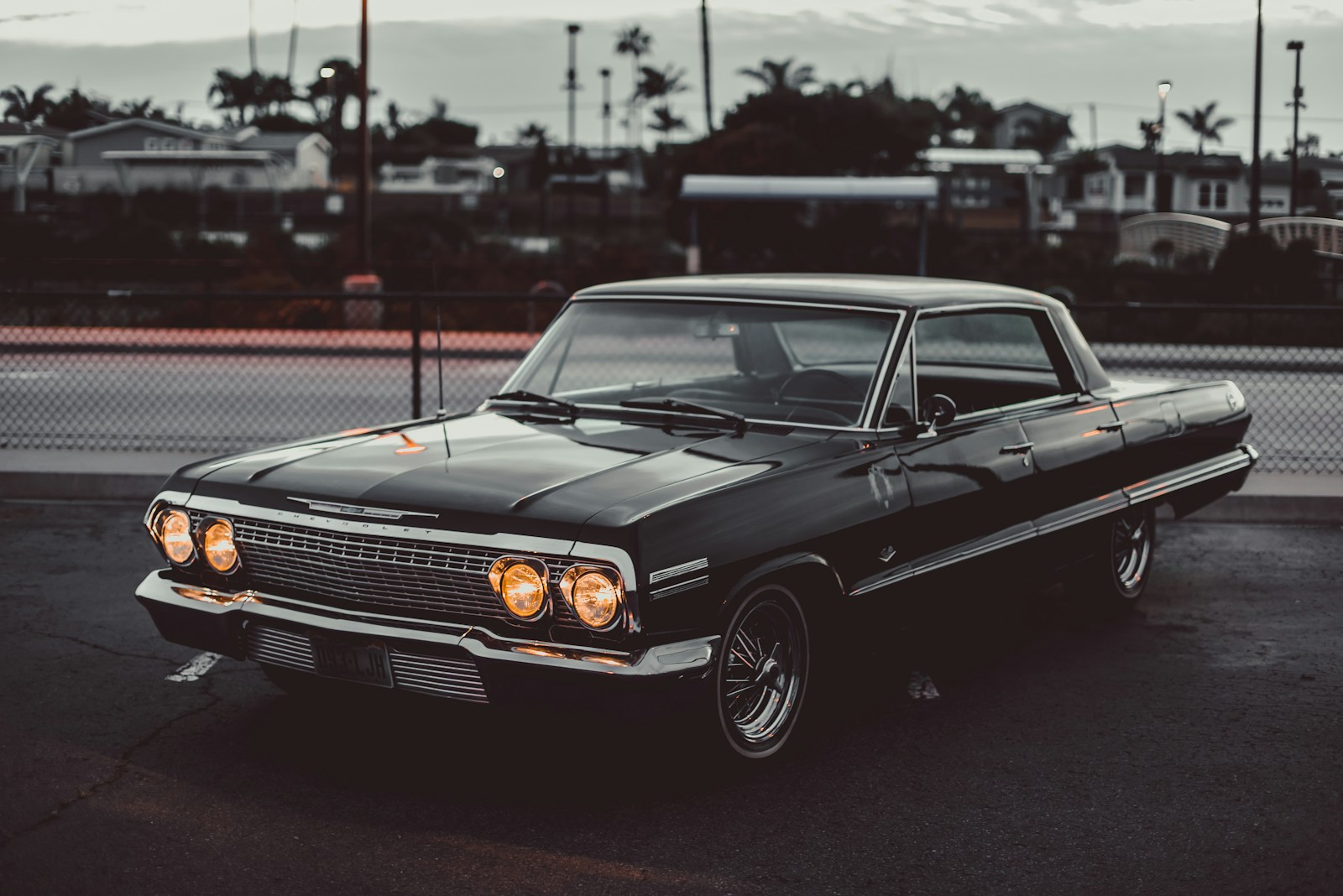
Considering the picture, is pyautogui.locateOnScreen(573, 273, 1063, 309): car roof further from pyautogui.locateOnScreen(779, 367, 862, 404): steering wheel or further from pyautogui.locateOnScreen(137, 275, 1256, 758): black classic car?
pyautogui.locateOnScreen(779, 367, 862, 404): steering wheel

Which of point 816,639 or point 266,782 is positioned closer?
point 266,782

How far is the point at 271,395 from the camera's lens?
15344 millimetres

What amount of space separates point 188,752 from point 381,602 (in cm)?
96

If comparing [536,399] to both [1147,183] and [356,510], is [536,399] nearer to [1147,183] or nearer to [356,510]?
[356,510]

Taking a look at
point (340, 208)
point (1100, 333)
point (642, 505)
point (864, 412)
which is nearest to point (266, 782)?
point (642, 505)

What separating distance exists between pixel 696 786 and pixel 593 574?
33.6 inches

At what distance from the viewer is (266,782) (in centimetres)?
433

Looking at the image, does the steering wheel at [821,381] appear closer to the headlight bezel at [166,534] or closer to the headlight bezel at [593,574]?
the headlight bezel at [593,574]

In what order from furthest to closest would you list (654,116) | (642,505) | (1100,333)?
(654,116), (1100,333), (642,505)

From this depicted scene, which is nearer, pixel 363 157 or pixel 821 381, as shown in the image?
pixel 821 381

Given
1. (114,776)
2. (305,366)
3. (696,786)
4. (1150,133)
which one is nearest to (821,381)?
(696,786)

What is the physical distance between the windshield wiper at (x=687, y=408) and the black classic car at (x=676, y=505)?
0.01 m

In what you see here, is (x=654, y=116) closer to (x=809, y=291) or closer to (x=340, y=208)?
(x=340, y=208)

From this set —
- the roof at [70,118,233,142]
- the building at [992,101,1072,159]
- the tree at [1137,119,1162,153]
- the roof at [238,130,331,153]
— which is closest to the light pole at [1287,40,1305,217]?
the tree at [1137,119,1162,153]
